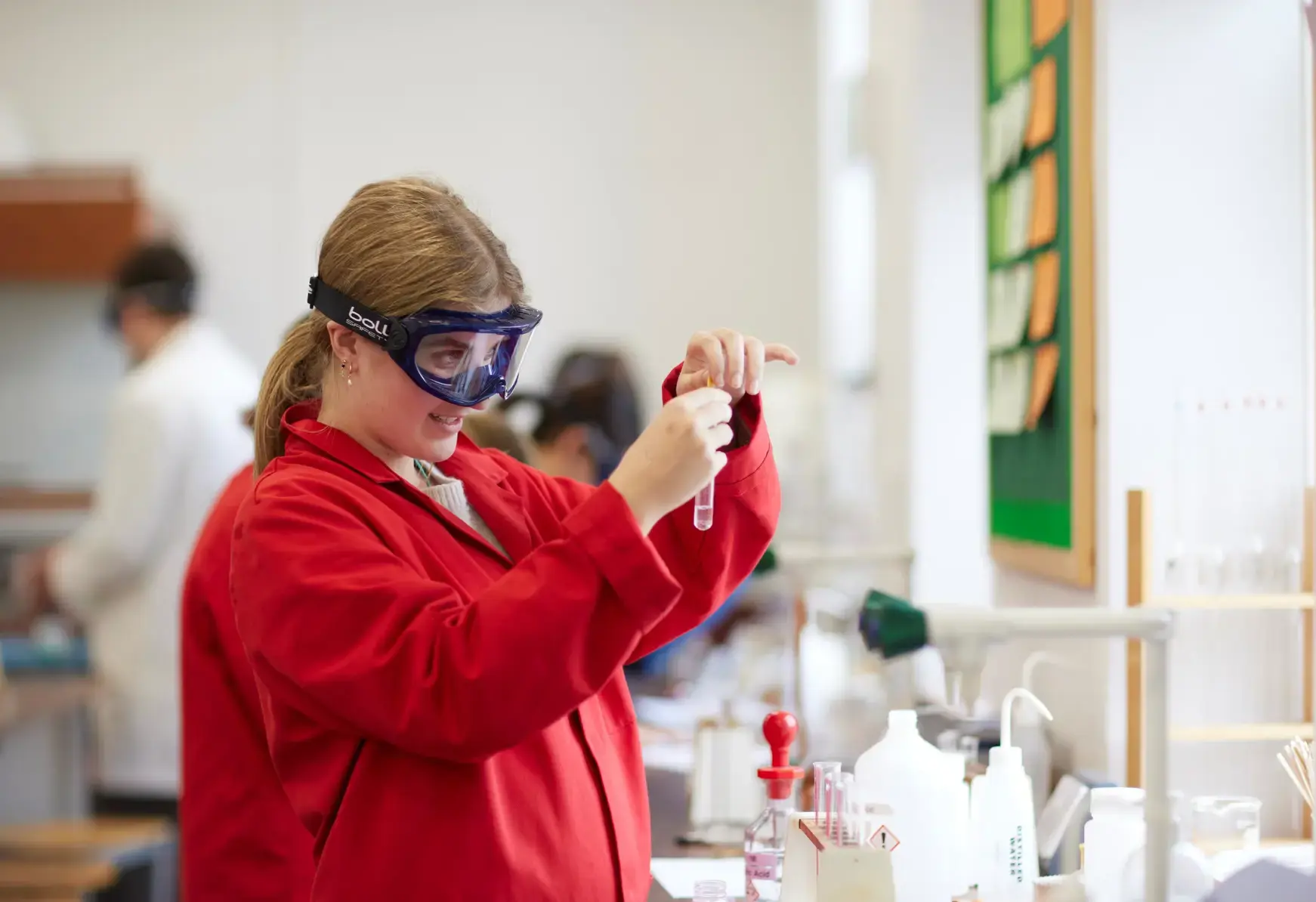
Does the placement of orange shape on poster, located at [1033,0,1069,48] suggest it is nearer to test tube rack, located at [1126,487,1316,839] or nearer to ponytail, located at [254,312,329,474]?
test tube rack, located at [1126,487,1316,839]

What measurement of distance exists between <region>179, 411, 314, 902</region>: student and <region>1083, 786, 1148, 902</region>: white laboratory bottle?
3.07 ft

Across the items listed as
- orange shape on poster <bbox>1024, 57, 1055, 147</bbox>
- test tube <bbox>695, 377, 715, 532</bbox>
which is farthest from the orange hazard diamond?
orange shape on poster <bbox>1024, 57, 1055, 147</bbox>

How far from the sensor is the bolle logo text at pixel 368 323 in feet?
4.18

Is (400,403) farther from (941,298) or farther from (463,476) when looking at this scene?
(941,298)

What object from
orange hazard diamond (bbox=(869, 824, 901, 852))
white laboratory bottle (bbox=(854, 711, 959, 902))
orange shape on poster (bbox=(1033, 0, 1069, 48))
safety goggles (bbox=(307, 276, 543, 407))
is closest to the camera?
safety goggles (bbox=(307, 276, 543, 407))

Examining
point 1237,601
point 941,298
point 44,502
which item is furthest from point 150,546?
point 1237,601

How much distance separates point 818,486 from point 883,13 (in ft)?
6.46

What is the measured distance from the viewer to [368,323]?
1.28 m

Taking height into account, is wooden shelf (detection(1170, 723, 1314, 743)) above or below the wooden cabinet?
below

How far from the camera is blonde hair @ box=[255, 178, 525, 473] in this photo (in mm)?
Answer: 1280

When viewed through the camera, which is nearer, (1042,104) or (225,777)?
(225,777)

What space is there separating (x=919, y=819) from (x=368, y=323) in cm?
77

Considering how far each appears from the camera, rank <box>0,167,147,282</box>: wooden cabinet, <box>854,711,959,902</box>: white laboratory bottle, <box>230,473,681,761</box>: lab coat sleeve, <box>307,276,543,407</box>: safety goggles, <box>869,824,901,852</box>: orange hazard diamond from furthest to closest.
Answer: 1. <box>0,167,147,282</box>: wooden cabinet
2. <box>854,711,959,902</box>: white laboratory bottle
3. <box>869,824,901,852</box>: orange hazard diamond
4. <box>307,276,543,407</box>: safety goggles
5. <box>230,473,681,761</box>: lab coat sleeve

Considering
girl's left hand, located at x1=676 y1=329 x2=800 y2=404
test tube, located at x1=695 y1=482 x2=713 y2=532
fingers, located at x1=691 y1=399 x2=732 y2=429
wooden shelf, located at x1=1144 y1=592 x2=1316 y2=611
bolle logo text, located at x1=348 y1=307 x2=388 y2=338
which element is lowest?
wooden shelf, located at x1=1144 y1=592 x2=1316 y2=611
